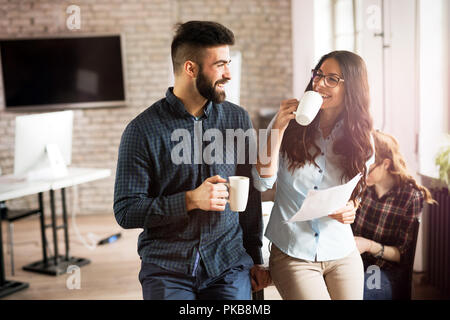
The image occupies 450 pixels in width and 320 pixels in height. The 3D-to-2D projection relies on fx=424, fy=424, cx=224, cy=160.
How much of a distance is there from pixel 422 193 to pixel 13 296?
7.50ft

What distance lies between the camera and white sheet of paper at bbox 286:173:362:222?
980mm

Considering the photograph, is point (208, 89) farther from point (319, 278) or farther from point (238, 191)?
point (319, 278)

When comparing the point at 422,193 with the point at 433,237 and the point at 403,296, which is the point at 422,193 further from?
the point at 433,237

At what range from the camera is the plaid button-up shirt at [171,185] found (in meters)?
1.17

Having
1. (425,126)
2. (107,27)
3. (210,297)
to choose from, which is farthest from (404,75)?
(107,27)

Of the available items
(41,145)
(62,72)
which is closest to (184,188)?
(41,145)

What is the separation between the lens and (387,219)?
1510mm

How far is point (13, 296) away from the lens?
8.18 feet

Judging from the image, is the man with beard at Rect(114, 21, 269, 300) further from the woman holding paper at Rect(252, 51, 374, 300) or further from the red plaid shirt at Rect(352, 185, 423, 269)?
the red plaid shirt at Rect(352, 185, 423, 269)

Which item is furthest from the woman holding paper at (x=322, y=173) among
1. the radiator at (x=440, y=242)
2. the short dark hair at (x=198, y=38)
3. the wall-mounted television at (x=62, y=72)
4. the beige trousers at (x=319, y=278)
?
the wall-mounted television at (x=62, y=72)

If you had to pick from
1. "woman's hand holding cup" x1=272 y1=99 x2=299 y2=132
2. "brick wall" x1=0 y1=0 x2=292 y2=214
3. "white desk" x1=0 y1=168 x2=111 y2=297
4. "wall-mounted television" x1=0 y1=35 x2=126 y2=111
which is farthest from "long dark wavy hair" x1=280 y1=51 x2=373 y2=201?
"wall-mounted television" x1=0 y1=35 x2=126 y2=111

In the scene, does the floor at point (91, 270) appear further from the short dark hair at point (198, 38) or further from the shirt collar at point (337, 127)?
the short dark hair at point (198, 38)

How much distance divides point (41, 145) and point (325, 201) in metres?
2.04

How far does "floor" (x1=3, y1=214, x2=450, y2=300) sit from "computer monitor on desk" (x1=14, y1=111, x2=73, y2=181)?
2.19 ft
